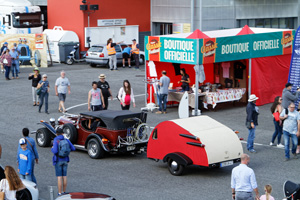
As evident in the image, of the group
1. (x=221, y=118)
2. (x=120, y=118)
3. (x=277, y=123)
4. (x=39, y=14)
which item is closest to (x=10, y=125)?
(x=120, y=118)

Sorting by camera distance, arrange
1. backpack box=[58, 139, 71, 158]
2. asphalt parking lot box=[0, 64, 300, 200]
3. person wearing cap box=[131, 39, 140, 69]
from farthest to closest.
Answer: person wearing cap box=[131, 39, 140, 69] → asphalt parking lot box=[0, 64, 300, 200] → backpack box=[58, 139, 71, 158]

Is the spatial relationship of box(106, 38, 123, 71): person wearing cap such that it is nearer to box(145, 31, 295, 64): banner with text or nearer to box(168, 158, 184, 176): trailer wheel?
box(145, 31, 295, 64): banner with text

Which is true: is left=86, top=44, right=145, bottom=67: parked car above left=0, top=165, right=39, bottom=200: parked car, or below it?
above

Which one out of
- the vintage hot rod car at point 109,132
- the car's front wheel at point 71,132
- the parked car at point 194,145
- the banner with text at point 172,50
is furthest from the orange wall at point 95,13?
the parked car at point 194,145

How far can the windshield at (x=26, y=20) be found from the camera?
37438mm

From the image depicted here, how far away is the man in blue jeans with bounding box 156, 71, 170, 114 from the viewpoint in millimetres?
21622

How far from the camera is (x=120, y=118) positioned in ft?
50.7

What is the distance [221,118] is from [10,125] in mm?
7641

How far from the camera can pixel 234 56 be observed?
74.3ft

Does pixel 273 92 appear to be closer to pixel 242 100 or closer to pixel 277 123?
pixel 242 100

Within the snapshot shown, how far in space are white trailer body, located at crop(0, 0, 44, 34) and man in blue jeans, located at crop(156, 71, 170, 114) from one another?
18385 mm

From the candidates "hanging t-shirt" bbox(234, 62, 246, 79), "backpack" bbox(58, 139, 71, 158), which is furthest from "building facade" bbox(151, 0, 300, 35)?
"backpack" bbox(58, 139, 71, 158)

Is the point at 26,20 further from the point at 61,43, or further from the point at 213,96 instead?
the point at 213,96

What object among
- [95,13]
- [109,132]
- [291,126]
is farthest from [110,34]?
[291,126]
